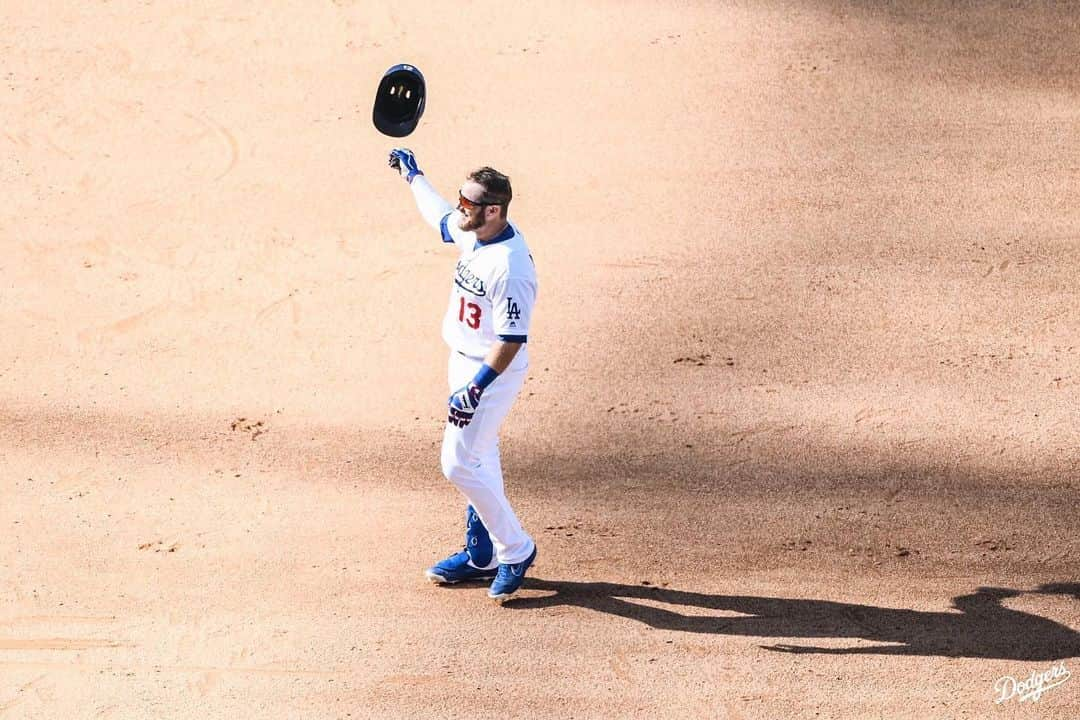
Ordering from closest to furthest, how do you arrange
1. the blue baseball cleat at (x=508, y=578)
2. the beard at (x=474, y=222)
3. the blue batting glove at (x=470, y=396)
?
the blue batting glove at (x=470, y=396), the beard at (x=474, y=222), the blue baseball cleat at (x=508, y=578)

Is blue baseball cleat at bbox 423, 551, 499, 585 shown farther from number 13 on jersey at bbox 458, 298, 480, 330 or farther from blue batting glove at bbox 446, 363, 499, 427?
number 13 on jersey at bbox 458, 298, 480, 330

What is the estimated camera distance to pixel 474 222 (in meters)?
6.37

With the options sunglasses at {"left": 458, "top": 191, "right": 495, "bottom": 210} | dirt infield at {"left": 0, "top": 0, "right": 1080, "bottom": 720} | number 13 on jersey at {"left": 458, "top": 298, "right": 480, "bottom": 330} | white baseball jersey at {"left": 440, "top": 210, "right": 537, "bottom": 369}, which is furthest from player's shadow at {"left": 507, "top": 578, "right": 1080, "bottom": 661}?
sunglasses at {"left": 458, "top": 191, "right": 495, "bottom": 210}

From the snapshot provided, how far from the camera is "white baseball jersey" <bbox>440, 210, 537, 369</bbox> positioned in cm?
625

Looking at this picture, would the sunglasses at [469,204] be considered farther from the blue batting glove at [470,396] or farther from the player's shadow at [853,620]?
the player's shadow at [853,620]

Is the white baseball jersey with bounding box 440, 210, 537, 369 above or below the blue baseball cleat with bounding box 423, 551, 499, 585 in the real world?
above

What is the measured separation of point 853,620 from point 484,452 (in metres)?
2.19

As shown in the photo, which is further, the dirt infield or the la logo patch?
the dirt infield

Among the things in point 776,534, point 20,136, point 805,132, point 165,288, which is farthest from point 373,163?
point 776,534

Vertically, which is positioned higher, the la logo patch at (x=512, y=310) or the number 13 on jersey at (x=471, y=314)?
the la logo patch at (x=512, y=310)

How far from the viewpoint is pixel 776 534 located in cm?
752

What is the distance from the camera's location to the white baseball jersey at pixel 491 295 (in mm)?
6254

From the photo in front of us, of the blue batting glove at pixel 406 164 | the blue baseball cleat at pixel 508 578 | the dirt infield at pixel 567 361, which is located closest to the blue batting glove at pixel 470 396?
the blue baseball cleat at pixel 508 578

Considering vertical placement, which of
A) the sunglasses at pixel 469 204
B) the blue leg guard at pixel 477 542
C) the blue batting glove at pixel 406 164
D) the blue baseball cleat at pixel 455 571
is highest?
the blue batting glove at pixel 406 164
